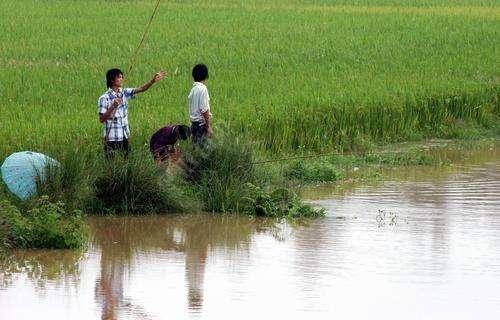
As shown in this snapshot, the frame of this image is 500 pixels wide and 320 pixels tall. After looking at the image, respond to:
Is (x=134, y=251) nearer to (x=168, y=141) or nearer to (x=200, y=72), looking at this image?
(x=168, y=141)

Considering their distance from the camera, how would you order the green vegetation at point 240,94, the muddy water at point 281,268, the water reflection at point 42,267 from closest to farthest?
the muddy water at point 281,268 → the water reflection at point 42,267 → the green vegetation at point 240,94

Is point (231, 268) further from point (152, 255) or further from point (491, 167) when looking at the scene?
point (491, 167)

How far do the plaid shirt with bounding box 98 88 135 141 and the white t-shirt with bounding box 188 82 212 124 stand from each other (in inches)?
28.2

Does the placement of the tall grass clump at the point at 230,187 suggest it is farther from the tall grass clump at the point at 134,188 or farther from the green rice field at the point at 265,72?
the green rice field at the point at 265,72

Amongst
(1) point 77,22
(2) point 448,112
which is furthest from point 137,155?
(1) point 77,22

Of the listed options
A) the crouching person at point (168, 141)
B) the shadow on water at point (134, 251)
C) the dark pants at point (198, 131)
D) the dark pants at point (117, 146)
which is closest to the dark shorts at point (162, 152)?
the crouching person at point (168, 141)

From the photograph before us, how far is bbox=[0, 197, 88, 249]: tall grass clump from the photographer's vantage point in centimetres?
991

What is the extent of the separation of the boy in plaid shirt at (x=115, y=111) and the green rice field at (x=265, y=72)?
35 cm

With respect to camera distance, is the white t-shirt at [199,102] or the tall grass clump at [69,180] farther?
the white t-shirt at [199,102]

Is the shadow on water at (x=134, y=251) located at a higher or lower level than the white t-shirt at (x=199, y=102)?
lower

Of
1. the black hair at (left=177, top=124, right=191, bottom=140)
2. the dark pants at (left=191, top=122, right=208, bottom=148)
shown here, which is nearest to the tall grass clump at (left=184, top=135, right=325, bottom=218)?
the dark pants at (left=191, top=122, right=208, bottom=148)

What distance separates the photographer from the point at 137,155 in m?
11.4

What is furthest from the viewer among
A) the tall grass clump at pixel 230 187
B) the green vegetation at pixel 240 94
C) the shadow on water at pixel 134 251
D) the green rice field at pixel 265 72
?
the green rice field at pixel 265 72

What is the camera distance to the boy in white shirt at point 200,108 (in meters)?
12.2
